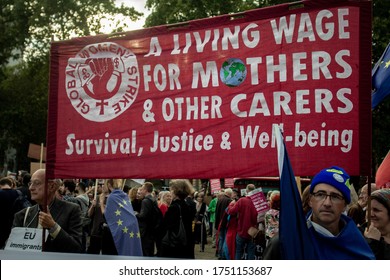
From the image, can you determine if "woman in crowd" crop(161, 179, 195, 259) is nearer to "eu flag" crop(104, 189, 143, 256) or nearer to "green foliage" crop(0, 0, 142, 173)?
"eu flag" crop(104, 189, 143, 256)

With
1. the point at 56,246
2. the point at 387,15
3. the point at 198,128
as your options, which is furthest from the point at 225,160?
the point at 387,15

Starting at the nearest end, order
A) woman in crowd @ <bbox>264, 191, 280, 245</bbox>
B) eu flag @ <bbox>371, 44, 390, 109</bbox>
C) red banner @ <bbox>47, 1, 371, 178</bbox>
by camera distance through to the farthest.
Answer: red banner @ <bbox>47, 1, 371, 178</bbox>
eu flag @ <bbox>371, 44, 390, 109</bbox>
woman in crowd @ <bbox>264, 191, 280, 245</bbox>

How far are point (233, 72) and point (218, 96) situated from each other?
22 cm

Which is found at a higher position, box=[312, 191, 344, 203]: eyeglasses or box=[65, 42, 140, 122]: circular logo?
box=[65, 42, 140, 122]: circular logo

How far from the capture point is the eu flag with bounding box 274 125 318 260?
132 inches

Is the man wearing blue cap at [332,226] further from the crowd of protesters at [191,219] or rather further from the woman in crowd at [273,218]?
the woman in crowd at [273,218]

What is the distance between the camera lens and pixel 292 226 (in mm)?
3361

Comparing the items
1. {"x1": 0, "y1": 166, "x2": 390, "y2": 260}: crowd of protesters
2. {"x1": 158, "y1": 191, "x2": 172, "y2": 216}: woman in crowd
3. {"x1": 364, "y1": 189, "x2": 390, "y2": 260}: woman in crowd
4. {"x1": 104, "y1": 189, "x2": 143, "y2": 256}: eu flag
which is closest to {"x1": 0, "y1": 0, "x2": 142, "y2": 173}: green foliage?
{"x1": 0, "y1": 166, "x2": 390, "y2": 260}: crowd of protesters

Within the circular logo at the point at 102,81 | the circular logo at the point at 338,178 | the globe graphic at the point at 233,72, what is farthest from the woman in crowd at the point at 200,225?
the circular logo at the point at 338,178

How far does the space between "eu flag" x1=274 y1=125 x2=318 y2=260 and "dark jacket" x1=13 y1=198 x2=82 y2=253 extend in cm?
245

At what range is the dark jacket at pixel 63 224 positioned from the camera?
17.9 ft

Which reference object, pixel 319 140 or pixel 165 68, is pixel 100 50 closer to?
pixel 165 68

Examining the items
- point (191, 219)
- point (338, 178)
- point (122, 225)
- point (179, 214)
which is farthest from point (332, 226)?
point (191, 219)
